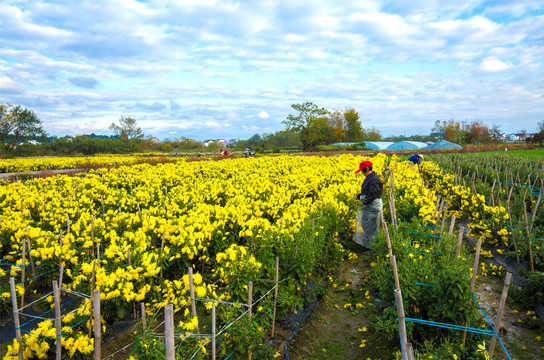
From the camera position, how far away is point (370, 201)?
25.0ft

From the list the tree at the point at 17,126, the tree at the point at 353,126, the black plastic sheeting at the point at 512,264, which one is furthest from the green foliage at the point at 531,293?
the tree at the point at 353,126

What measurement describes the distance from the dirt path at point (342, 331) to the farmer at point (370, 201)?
147cm

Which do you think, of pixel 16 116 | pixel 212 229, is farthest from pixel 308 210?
pixel 16 116

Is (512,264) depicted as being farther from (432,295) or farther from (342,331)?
(342,331)

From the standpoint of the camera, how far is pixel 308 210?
7.01m

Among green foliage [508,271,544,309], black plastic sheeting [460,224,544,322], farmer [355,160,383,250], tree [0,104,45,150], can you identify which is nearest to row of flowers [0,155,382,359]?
farmer [355,160,383,250]

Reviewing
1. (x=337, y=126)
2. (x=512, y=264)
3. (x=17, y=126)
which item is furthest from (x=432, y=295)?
(x=337, y=126)

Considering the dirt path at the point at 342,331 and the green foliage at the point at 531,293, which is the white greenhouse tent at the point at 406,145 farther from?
the dirt path at the point at 342,331

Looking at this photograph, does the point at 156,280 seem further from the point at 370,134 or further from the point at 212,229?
the point at 370,134

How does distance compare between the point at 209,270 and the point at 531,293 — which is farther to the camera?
the point at 209,270

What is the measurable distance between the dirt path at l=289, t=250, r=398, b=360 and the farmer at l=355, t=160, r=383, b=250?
1.47 meters

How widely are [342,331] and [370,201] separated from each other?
3.43 m

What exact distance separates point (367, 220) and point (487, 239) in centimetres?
285

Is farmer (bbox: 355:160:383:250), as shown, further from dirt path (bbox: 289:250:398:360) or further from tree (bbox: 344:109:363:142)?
tree (bbox: 344:109:363:142)
